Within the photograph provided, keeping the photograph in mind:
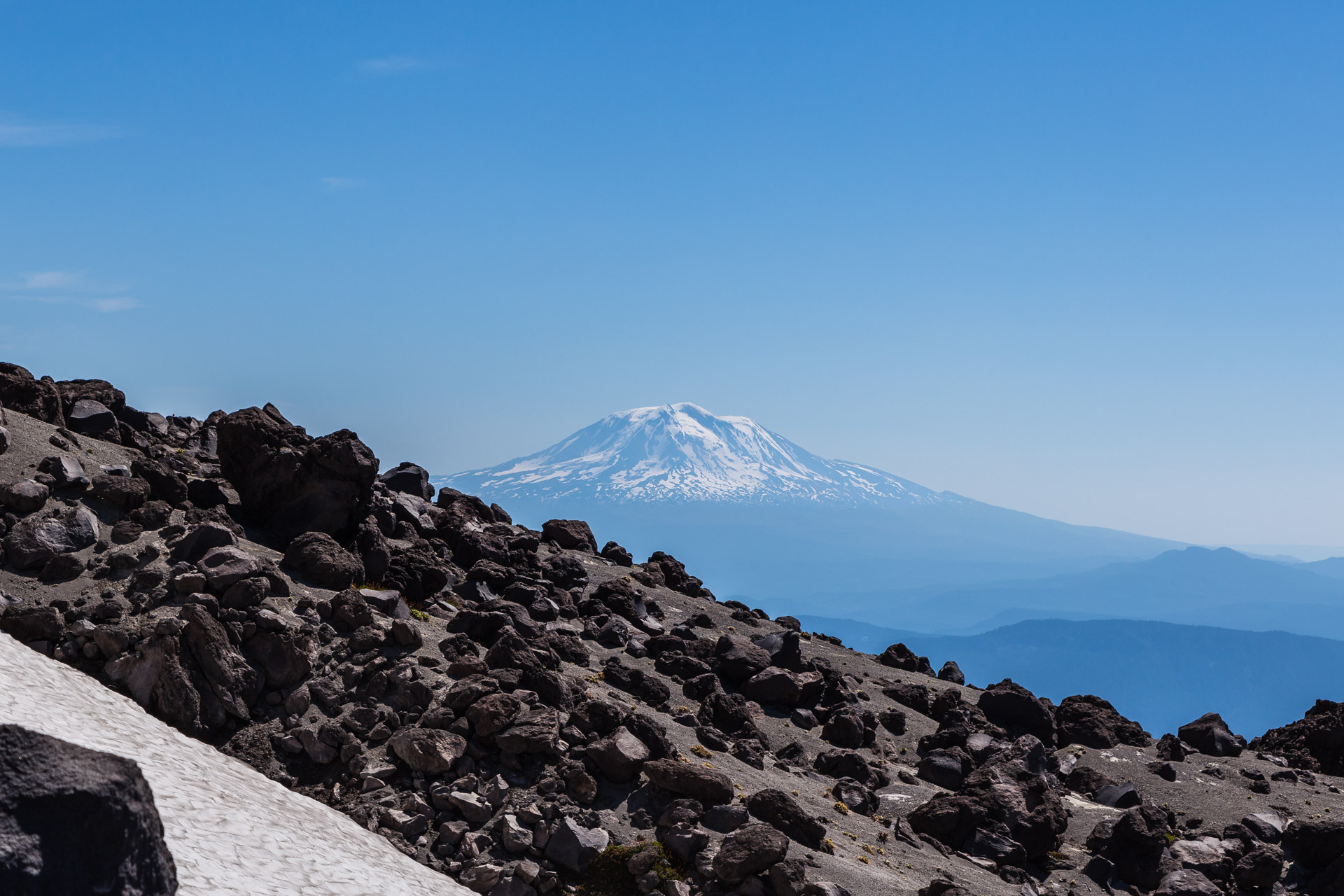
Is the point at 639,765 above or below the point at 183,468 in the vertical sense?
below

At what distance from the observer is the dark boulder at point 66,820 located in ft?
33.6

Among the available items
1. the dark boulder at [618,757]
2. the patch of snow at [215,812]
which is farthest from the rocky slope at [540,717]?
the patch of snow at [215,812]

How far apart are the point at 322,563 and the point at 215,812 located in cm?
1095

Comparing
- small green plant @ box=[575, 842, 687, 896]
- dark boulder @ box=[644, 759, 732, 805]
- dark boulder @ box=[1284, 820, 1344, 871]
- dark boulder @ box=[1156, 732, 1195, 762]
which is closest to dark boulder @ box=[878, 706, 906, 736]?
dark boulder @ box=[1156, 732, 1195, 762]

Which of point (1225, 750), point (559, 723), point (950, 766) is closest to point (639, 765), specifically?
point (559, 723)

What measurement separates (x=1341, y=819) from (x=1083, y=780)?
7.65 metres

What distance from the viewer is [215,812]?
17.8 m

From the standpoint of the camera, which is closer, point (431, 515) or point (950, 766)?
point (950, 766)

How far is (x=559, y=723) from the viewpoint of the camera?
23.2 m

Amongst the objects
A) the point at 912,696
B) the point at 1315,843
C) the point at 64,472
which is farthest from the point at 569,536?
the point at 1315,843

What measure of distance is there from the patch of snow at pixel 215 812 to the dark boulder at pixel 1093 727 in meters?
28.2

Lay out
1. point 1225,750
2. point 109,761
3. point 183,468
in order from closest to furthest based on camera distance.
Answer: point 109,761 < point 183,468 < point 1225,750

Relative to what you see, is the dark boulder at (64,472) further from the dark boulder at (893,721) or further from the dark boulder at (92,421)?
the dark boulder at (893,721)

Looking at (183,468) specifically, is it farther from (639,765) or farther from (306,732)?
(639,765)
